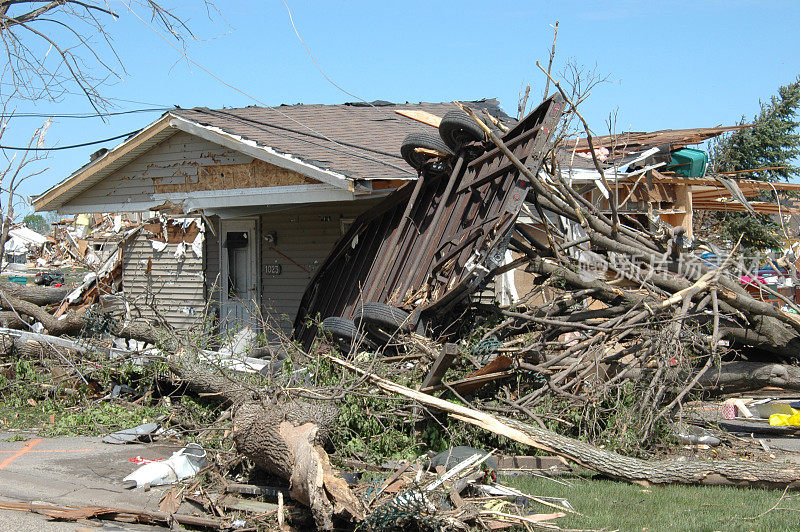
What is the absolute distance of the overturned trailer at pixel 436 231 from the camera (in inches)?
290

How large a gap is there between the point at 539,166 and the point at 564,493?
347cm

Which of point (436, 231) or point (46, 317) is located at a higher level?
point (436, 231)

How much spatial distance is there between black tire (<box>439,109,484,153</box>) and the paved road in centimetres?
469

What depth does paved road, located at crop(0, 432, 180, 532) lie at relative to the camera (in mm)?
5129

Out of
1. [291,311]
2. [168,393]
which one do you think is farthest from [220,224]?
[168,393]

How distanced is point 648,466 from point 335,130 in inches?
332

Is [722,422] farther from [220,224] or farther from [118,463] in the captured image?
[220,224]

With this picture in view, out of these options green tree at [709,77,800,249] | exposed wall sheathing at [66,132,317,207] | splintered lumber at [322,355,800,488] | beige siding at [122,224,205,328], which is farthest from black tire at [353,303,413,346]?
green tree at [709,77,800,249]

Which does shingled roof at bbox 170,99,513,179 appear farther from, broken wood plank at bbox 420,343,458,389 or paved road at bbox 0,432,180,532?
paved road at bbox 0,432,180,532

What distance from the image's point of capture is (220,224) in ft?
43.1

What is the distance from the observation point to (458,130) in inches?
333

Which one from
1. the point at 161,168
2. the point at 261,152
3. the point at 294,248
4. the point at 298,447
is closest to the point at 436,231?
the point at 261,152

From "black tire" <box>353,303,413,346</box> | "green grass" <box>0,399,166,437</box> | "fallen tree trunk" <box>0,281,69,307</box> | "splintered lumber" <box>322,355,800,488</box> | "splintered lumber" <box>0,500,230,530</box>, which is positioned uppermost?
"black tire" <box>353,303,413,346</box>

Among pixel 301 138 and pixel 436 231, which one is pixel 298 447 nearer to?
pixel 436 231
